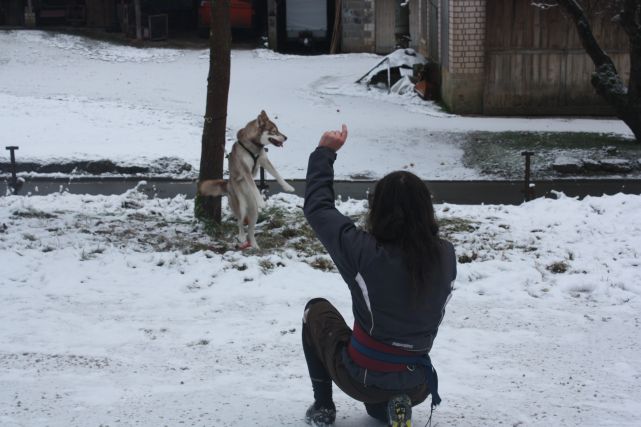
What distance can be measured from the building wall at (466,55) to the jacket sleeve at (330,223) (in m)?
15.6

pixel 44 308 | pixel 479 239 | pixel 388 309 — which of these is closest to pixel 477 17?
pixel 479 239

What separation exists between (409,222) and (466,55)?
15977 mm

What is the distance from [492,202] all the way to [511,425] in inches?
321

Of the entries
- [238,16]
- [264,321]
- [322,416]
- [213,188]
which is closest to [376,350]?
[322,416]

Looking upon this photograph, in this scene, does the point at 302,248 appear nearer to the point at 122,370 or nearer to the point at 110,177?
the point at 122,370

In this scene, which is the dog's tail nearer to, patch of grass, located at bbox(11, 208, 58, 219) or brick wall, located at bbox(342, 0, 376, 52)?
patch of grass, located at bbox(11, 208, 58, 219)

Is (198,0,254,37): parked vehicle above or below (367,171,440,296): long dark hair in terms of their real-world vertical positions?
above

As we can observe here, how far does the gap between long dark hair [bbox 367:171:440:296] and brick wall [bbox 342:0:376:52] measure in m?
27.0

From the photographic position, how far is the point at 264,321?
6559 mm

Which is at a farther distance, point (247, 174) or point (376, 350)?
point (247, 174)

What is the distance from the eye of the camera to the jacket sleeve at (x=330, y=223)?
4.02 metres

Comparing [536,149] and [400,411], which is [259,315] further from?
[536,149]

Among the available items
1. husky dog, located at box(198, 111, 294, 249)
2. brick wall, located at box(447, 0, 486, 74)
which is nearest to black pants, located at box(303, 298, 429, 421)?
husky dog, located at box(198, 111, 294, 249)

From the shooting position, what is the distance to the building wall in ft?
62.7
